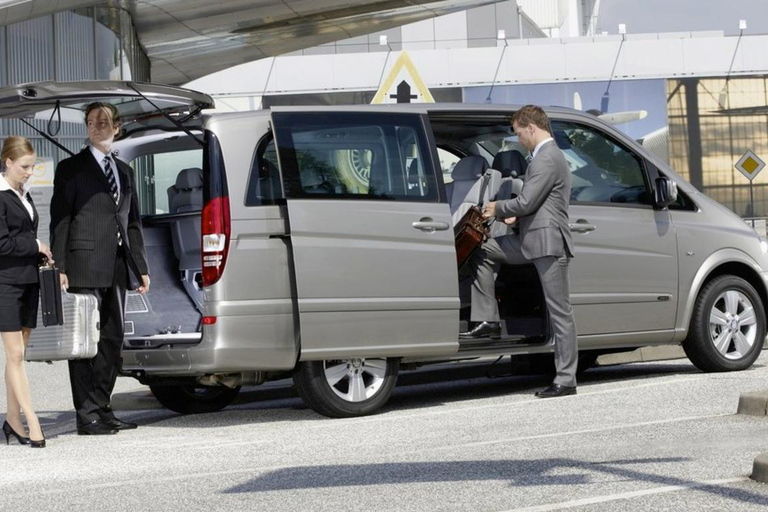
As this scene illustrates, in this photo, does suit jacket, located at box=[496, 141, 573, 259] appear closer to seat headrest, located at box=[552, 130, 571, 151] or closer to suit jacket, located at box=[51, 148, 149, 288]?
seat headrest, located at box=[552, 130, 571, 151]

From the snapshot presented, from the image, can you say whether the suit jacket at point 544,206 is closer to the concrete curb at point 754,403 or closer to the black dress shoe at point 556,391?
the black dress shoe at point 556,391

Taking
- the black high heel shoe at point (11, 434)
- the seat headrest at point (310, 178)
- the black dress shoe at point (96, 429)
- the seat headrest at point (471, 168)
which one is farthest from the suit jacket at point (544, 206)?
the black high heel shoe at point (11, 434)

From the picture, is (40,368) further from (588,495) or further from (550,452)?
(588,495)

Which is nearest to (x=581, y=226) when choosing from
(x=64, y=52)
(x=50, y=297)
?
(x=50, y=297)

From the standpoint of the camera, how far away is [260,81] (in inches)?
2101

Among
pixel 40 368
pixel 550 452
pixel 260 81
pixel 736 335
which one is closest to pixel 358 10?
pixel 40 368

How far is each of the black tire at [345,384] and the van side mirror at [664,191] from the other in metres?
2.29

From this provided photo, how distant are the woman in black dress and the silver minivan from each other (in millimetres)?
332

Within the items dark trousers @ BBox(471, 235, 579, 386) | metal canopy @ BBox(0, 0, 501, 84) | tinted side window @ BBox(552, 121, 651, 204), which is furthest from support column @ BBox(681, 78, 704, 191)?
dark trousers @ BBox(471, 235, 579, 386)

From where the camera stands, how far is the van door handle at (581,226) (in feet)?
31.8

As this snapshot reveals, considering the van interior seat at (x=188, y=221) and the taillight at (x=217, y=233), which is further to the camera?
the van interior seat at (x=188, y=221)

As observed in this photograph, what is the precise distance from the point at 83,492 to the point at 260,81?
47.6 metres

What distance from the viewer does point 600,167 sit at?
33.2ft

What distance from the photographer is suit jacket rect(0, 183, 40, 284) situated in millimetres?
7965
